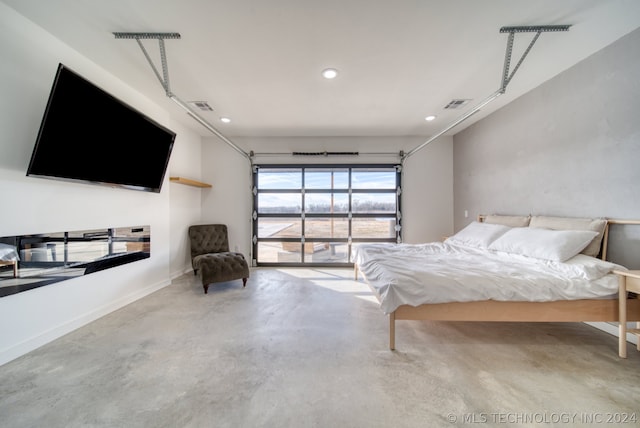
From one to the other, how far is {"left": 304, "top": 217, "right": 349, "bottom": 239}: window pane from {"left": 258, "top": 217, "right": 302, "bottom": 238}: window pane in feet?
0.66

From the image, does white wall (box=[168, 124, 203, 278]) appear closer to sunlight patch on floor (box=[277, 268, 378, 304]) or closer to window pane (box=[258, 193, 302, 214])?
window pane (box=[258, 193, 302, 214])

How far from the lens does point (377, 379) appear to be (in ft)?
5.15

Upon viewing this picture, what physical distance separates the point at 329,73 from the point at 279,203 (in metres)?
2.85

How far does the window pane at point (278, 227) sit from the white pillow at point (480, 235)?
2.93m

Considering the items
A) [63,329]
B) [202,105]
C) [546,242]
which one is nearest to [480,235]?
[546,242]

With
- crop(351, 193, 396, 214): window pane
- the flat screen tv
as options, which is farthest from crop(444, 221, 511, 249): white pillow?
the flat screen tv

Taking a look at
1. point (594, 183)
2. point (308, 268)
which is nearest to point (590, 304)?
point (594, 183)

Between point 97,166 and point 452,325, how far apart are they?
418 cm

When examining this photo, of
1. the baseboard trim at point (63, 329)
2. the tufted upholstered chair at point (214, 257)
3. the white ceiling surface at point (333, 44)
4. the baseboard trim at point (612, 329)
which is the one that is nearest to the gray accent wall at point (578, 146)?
the white ceiling surface at point (333, 44)

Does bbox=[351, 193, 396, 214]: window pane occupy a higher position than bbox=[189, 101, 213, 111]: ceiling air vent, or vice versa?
bbox=[189, 101, 213, 111]: ceiling air vent

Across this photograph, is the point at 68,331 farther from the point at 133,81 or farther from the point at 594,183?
the point at 594,183

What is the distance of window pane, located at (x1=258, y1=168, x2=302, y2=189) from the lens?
15.6 ft

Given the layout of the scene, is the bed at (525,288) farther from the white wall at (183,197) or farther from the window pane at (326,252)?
the white wall at (183,197)

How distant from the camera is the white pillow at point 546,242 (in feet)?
6.87
